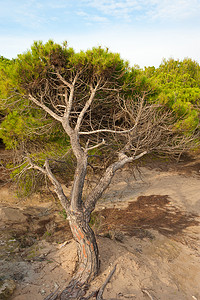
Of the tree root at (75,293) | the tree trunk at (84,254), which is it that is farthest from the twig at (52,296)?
the tree trunk at (84,254)

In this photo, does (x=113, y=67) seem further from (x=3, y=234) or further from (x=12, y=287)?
(x=3, y=234)

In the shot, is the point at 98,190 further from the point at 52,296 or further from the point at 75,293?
the point at 52,296

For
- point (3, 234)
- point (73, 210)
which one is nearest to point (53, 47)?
point (73, 210)

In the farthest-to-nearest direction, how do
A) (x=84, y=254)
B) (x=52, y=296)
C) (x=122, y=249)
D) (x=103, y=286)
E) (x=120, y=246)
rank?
(x=120, y=246) → (x=122, y=249) → (x=84, y=254) → (x=103, y=286) → (x=52, y=296)

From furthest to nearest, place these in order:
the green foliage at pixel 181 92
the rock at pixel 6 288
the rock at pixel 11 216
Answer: the rock at pixel 11 216
the green foliage at pixel 181 92
the rock at pixel 6 288

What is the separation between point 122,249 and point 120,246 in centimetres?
18

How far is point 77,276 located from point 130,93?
583cm

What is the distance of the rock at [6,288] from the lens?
4.21 metres

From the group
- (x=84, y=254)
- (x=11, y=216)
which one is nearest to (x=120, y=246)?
(x=84, y=254)

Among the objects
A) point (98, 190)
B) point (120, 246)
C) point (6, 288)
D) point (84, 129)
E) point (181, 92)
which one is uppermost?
point (181, 92)

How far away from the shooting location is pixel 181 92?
13.0m

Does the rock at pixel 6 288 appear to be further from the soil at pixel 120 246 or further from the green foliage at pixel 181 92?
the green foliage at pixel 181 92

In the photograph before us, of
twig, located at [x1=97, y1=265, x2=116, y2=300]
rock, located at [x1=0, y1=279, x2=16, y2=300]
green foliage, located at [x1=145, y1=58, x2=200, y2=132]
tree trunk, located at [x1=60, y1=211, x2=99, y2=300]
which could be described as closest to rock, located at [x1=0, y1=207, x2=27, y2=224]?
rock, located at [x1=0, y1=279, x2=16, y2=300]

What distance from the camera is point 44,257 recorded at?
566cm
